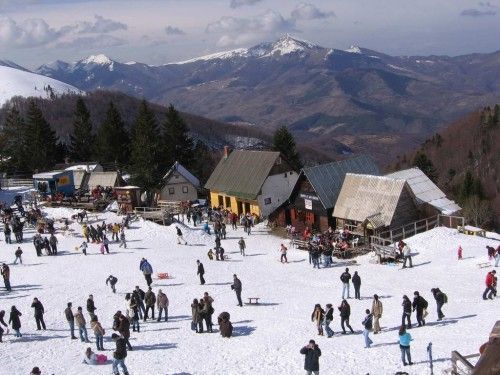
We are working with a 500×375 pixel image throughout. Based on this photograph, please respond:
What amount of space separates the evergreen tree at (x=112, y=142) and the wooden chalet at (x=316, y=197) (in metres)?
26.7

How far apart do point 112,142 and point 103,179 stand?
42.1 feet

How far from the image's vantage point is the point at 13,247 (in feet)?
127

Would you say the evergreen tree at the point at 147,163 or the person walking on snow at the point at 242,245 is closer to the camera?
the person walking on snow at the point at 242,245

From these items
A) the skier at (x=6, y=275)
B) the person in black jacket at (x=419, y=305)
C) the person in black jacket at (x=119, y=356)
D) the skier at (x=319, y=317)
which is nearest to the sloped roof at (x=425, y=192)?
the person in black jacket at (x=419, y=305)

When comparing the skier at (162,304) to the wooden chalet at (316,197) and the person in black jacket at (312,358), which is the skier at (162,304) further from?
the wooden chalet at (316,197)

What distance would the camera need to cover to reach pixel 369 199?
44.0m

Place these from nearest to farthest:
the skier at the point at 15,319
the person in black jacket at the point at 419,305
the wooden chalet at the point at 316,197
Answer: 1. the person in black jacket at the point at 419,305
2. the skier at the point at 15,319
3. the wooden chalet at the point at 316,197

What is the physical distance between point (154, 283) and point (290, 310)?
8833 millimetres

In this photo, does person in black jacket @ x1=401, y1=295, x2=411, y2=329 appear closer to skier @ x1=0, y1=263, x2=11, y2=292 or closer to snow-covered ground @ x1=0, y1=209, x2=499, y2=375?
snow-covered ground @ x1=0, y1=209, x2=499, y2=375

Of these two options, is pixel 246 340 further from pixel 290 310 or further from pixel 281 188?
pixel 281 188

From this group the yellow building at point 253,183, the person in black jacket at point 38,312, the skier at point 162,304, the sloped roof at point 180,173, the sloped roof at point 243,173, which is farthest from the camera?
the sloped roof at point 180,173

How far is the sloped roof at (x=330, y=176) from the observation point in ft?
157

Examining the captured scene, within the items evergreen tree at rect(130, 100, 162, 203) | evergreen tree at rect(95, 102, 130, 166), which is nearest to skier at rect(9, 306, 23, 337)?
evergreen tree at rect(130, 100, 162, 203)

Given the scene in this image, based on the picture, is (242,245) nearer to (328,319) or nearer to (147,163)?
(328,319)
